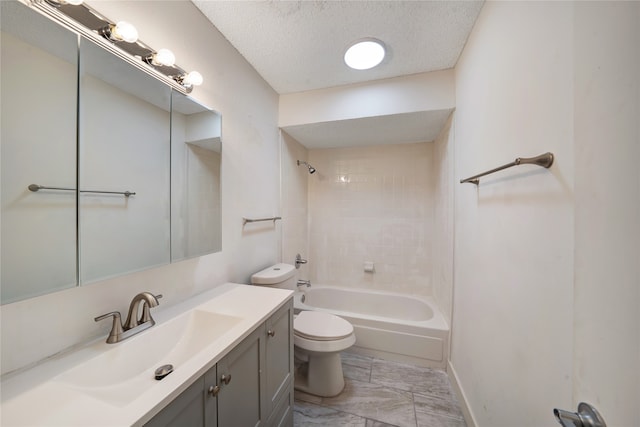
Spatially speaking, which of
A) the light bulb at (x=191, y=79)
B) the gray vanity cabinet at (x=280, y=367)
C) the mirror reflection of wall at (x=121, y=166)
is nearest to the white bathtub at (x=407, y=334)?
the gray vanity cabinet at (x=280, y=367)

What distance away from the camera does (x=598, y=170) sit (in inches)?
20.6

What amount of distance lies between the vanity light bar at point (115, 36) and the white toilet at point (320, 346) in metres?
1.34

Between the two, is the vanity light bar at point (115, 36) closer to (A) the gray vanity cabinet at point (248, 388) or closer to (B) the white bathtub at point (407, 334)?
(A) the gray vanity cabinet at point (248, 388)

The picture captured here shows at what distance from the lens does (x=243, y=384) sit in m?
0.90

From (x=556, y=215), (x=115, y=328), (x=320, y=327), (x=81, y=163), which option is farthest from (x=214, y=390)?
(x=556, y=215)

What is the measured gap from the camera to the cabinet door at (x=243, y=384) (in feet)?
2.62

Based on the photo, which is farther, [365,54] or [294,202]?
[294,202]

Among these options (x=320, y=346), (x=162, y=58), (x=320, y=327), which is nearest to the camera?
(x=162, y=58)

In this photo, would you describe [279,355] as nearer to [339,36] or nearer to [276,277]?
[276,277]

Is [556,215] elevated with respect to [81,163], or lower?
lower

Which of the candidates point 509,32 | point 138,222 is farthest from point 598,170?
point 138,222

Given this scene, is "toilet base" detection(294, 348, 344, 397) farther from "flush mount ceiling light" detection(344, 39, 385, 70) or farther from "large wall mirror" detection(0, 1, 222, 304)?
"flush mount ceiling light" detection(344, 39, 385, 70)

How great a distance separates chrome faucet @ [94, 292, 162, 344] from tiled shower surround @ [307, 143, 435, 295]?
2.16 meters

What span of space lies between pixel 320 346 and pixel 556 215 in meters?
1.49
